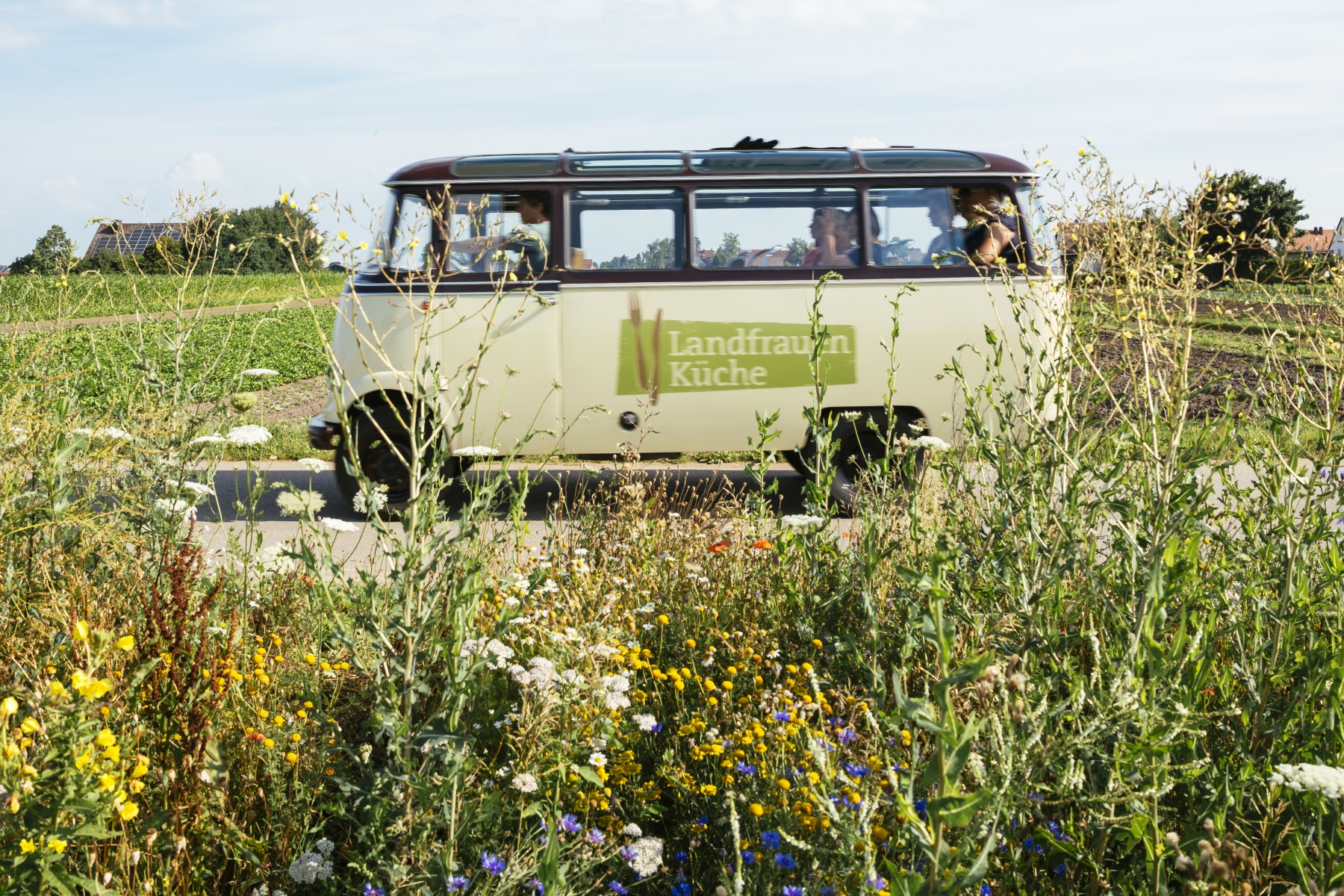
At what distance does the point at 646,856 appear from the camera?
2.46 meters

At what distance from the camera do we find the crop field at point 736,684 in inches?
86.7

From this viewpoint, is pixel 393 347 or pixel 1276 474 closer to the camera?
pixel 1276 474

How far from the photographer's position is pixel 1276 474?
316 cm

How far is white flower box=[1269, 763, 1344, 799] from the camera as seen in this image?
6.86 feet

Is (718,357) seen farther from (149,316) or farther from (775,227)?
(149,316)

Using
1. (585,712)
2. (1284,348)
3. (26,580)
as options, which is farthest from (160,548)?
(1284,348)

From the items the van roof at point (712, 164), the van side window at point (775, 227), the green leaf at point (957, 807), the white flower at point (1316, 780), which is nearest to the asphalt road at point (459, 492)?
the van side window at point (775, 227)

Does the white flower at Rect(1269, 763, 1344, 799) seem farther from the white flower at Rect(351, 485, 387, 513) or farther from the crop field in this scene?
the white flower at Rect(351, 485, 387, 513)

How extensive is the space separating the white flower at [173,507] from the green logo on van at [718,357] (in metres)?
3.99

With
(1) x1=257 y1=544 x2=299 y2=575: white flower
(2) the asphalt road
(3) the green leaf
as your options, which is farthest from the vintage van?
(3) the green leaf

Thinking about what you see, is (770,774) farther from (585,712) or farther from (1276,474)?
(1276,474)

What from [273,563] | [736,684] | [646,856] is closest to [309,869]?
[646,856]

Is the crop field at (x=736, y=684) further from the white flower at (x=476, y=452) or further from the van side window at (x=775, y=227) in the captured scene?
the van side window at (x=775, y=227)

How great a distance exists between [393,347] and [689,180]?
240 centimetres
